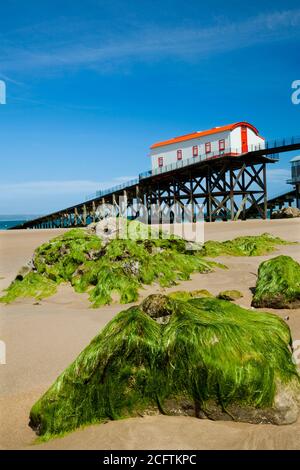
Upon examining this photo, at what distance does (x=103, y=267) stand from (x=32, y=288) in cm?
140

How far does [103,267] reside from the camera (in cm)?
707

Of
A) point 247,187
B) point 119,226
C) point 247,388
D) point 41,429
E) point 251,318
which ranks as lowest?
point 41,429

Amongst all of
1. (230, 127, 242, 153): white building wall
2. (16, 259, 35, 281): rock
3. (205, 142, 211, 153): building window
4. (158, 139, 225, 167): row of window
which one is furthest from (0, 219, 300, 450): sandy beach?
(205, 142, 211, 153): building window

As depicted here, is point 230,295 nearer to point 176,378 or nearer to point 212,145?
point 176,378

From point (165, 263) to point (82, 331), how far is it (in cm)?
345

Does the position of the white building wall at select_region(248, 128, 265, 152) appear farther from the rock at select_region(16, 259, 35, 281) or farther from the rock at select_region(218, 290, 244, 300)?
the rock at select_region(218, 290, 244, 300)

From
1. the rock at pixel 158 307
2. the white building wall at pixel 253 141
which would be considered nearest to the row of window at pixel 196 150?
the white building wall at pixel 253 141

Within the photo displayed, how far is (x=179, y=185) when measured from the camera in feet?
114

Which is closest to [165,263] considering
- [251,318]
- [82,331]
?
[82,331]

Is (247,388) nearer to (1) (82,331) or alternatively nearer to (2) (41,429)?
(2) (41,429)

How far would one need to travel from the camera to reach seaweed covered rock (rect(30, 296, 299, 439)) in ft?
8.35

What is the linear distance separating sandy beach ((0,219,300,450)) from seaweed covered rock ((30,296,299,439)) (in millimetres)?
92

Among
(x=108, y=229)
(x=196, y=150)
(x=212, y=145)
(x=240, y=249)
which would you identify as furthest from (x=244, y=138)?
(x=108, y=229)

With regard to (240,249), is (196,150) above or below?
above
